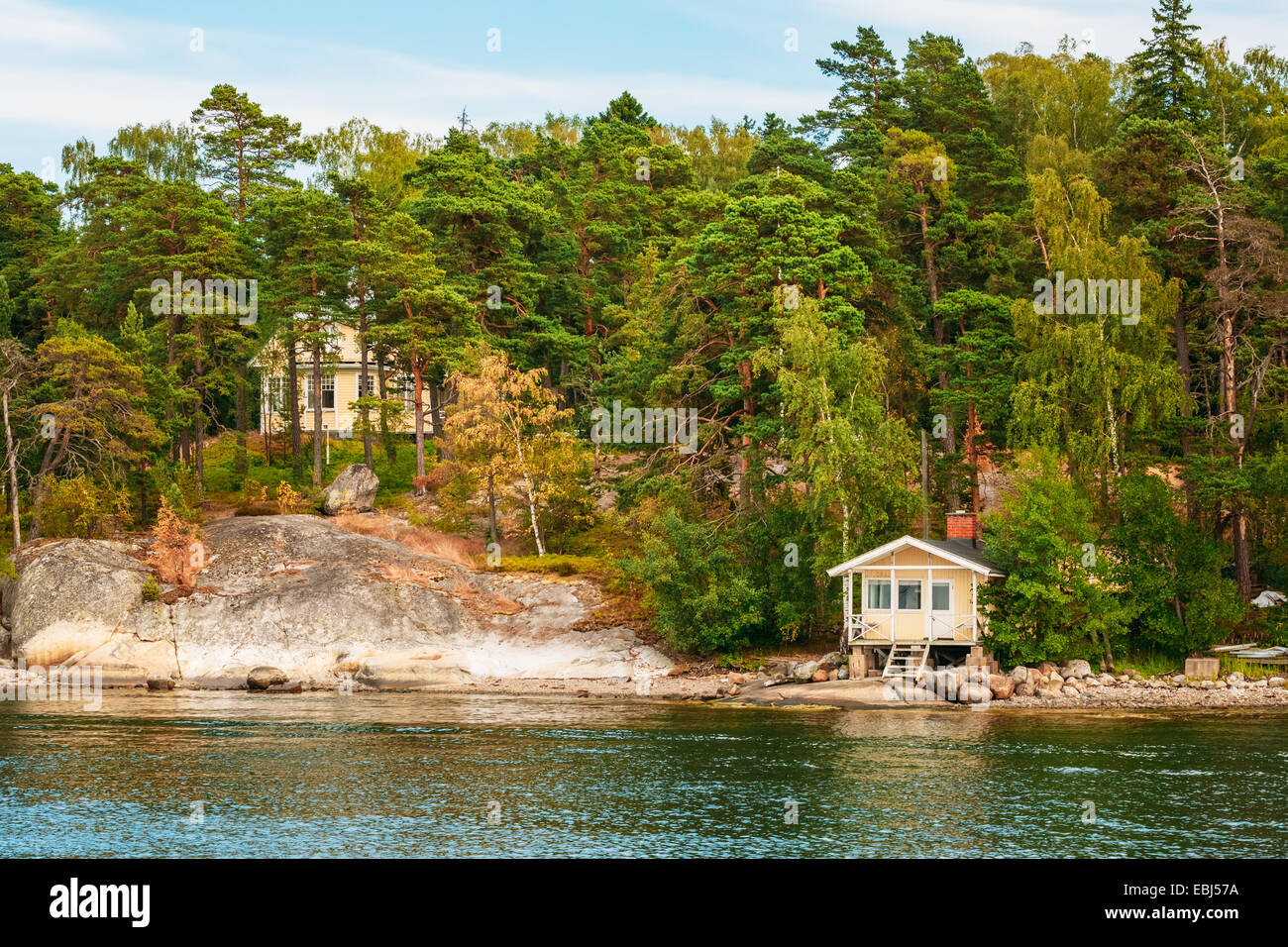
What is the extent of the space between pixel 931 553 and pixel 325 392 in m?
44.1

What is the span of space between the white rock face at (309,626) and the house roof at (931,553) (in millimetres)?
8147

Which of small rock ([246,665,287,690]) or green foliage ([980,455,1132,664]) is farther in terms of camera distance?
small rock ([246,665,287,690])

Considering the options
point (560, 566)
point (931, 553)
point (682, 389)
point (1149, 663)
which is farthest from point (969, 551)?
point (560, 566)

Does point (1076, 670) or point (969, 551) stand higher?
point (969, 551)

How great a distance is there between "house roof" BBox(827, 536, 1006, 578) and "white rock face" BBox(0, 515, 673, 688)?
321 inches

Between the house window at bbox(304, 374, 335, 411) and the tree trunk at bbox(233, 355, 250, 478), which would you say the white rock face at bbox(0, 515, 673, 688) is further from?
the house window at bbox(304, 374, 335, 411)

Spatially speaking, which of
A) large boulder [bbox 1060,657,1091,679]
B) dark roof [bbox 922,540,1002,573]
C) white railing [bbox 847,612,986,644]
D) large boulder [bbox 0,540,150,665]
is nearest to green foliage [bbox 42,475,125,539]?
large boulder [bbox 0,540,150,665]

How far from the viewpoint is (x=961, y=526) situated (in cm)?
4684

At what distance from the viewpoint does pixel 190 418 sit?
196 feet

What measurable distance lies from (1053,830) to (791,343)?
75.5 feet

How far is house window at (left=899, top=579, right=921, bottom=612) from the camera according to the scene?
43125 mm

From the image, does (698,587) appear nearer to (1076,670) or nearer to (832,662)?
(832,662)

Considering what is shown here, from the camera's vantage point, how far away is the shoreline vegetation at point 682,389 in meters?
44.7
